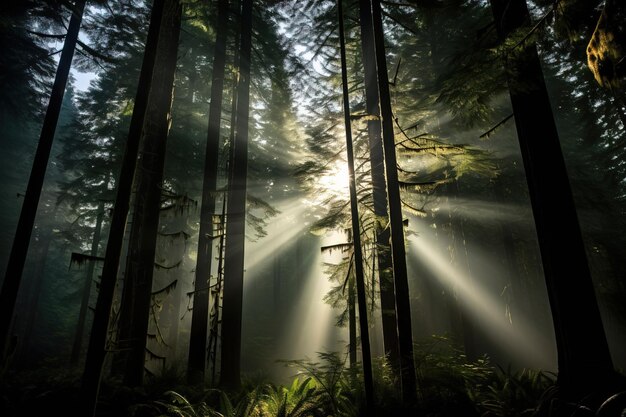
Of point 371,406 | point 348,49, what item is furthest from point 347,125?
point 348,49

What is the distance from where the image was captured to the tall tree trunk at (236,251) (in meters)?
8.35

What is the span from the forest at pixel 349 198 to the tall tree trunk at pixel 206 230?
0.23 feet

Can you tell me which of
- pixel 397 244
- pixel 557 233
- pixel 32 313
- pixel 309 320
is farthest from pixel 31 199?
pixel 309 320

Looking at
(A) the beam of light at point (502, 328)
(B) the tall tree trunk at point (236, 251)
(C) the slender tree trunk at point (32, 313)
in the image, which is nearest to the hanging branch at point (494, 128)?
(B) the tall tree trunk at point (236, 251)

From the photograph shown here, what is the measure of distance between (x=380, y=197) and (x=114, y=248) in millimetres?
5710

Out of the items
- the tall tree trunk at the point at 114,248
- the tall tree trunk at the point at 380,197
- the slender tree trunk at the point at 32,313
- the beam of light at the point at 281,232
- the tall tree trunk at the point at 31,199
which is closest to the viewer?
the tall tree trunk at the point at 114,248

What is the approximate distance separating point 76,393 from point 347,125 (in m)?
7.25

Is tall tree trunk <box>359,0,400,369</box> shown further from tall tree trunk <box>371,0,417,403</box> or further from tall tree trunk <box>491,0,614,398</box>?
tall tree trunk <box>491,0,614,398</box>

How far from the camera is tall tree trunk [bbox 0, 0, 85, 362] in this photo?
735 cm

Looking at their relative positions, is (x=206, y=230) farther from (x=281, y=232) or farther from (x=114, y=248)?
(x=281, y=232)

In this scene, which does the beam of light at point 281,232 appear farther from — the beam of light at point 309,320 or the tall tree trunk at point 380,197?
the tall tree trunk at point 380,197

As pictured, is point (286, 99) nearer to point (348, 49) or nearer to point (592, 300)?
point (348, 49)

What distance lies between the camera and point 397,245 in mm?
5148

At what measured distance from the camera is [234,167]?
31.0ft
